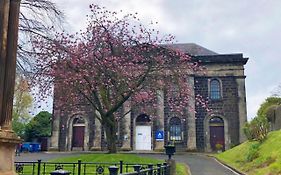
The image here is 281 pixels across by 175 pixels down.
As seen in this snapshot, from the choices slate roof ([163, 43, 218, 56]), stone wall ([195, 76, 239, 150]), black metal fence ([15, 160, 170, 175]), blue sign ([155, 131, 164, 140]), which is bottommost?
black metal fence ([15, 160, 170, 175])

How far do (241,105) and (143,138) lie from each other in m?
10.3

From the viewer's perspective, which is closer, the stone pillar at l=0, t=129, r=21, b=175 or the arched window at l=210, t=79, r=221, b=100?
the stone pillar at l=0, t=129, r=21, b=175

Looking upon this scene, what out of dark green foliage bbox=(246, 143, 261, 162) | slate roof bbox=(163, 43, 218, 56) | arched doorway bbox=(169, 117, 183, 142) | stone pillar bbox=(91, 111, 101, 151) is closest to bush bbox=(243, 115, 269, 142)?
dark green foliage bbox=(246, 143, 261, 162)

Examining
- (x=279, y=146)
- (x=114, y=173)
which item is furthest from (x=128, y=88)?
(x=114, y=173)

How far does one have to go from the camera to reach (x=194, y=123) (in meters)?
34.3

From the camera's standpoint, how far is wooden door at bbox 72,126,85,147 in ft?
A: 119

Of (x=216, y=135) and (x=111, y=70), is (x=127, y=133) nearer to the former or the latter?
(x=216, y=135)

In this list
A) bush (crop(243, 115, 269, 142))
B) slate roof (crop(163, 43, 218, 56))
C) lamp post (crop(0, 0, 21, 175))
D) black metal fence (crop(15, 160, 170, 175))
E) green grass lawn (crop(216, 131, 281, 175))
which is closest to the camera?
lamp post (crop(0, 0, 21, 175))

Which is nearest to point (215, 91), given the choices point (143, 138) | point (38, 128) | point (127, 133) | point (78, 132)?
point (143, 138)

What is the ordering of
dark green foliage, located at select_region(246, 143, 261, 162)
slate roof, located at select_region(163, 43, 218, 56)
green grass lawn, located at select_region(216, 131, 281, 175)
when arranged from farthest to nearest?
slate roof, located at select_region(163, 43, 218, 56)
dark green foliage, located at select_region(246, 143, 261, 162)
green grass lawn, located at select_region(216, 131, 281, 175)

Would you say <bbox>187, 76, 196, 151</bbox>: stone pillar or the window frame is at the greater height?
the window frame

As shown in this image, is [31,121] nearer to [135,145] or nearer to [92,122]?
[92,122]

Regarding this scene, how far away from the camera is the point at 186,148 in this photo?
3366 cm

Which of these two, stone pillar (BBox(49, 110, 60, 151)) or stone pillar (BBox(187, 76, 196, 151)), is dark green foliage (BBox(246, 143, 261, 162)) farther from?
stone pillar (BBox(49, 110, 60, 151))
